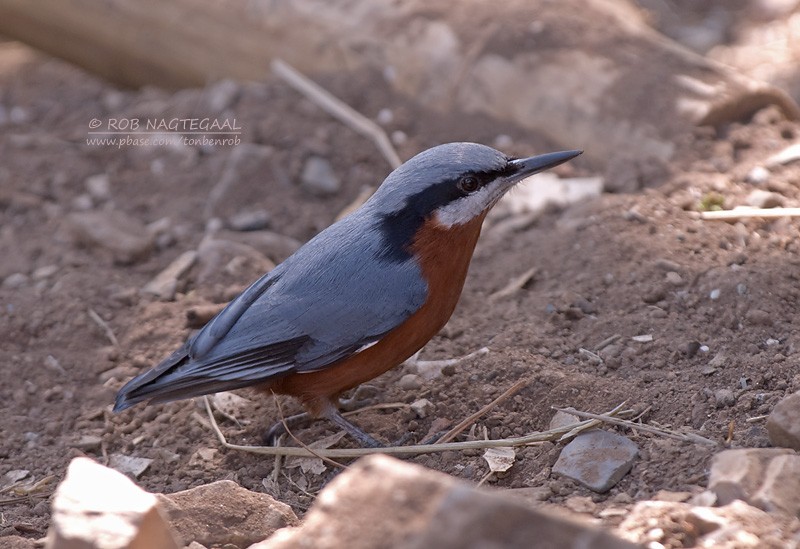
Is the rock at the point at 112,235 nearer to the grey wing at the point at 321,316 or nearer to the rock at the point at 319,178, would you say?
the rock at the point at 319,178

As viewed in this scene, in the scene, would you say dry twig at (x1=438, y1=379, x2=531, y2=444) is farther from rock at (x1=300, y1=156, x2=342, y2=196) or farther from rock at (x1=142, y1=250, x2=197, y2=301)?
rock at (x1=300, y1=156, x2=342, y2=196)

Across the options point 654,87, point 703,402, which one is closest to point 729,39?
point 654,87

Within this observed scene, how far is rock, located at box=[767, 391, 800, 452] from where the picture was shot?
3.27 meters

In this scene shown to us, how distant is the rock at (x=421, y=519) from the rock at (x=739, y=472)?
2.97ft

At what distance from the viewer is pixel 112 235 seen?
5891 millimetres

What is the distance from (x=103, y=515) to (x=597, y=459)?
1.80 m

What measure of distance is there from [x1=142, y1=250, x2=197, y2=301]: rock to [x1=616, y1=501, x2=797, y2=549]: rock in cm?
324

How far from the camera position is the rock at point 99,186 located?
257 inches

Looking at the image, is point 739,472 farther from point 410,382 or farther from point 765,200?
point 765,200

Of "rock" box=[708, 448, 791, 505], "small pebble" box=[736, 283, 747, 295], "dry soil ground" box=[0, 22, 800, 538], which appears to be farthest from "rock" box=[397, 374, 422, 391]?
"rock" box=[708, 448, 791, 505]

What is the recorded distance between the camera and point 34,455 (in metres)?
4.41

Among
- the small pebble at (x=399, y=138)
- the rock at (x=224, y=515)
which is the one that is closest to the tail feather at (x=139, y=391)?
the rock at (x=224, y=515)

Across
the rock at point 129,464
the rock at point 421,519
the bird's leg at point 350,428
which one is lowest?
the rock at point 129,464

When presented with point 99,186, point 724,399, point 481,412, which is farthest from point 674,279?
point 99,186
